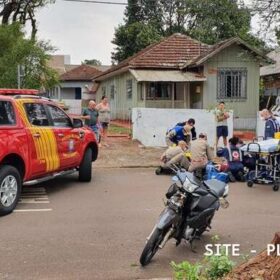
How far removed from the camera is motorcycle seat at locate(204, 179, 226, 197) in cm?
645

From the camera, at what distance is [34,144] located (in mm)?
8828

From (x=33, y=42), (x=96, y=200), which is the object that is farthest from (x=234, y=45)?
(x=96, y=200)

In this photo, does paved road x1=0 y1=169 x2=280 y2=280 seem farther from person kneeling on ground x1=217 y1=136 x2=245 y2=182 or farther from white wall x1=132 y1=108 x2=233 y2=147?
white wall x1=132 y1=108 x2=233 y2=147

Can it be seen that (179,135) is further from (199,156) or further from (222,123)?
(222,123)

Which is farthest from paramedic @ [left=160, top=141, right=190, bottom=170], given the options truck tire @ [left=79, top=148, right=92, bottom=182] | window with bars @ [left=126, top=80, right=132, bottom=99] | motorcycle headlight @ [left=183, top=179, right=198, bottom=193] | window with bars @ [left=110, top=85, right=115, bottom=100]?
window with bars @ [left=110, top=85, right=115, bottom=100]

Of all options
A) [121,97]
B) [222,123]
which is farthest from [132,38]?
[222,123]

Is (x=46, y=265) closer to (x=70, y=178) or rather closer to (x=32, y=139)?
(x=32, y=139)

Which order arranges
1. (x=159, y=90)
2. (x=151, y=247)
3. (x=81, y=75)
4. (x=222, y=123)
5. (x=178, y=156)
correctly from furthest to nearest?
(x=81, y=75) < (x=159, y=90) < (x=222, y=123) < (x=178, y=156) < (x=151, y=247)

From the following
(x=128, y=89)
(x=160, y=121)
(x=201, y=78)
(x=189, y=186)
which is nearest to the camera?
(x=189, y=186)

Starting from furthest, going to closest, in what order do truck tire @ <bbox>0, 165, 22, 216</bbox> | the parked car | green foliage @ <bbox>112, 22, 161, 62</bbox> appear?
green foliage @ <bbox>112, 22, 161, 62</bbox> → the parked car → truck tire @ <bbox>0, 165, 22, 216</bbox>

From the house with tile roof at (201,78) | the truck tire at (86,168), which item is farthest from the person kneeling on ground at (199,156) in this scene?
the house with tile roof at (201,78)

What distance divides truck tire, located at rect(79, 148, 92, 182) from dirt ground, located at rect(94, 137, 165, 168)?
233 centimetres

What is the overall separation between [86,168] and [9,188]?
9.85ft

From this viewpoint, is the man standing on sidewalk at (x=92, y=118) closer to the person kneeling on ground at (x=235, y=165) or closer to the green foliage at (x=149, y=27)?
the person kneeling on ground at (x=235, y=165)
